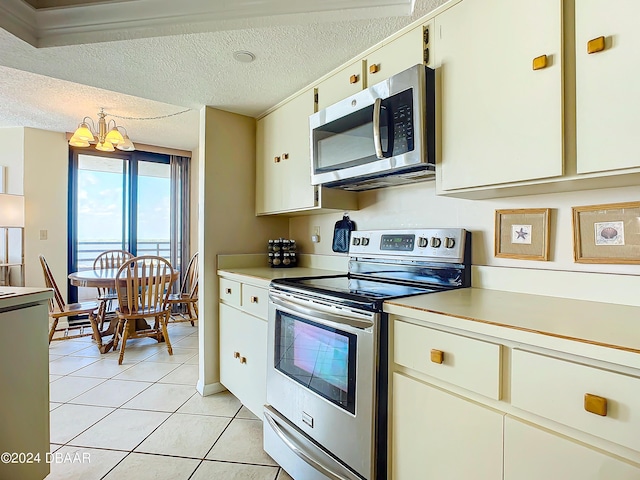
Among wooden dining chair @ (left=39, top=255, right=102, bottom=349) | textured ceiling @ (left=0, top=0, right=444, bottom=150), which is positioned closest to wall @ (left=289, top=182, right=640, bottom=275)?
textured ceiling @ (left=0, top=0, right=444, bottom=150)

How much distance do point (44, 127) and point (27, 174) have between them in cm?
57

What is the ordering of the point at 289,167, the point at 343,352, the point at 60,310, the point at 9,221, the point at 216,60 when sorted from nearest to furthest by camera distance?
the point at 343,352 → the point at 216,60 → the point at 289,167 → the point at 60,310 → the point at 9,221

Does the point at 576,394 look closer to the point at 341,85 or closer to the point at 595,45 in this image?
the point at 595,45

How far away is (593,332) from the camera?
83 centimetres

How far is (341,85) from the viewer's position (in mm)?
1916

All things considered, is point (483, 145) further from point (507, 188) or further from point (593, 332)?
point (593, 332)

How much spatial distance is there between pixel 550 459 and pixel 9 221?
190 inches

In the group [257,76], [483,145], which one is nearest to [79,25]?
[257,76]

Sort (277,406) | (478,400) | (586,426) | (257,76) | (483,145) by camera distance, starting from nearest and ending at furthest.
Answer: (586,426)
(478,400)
(483,145)
(277,406)
(257,76)

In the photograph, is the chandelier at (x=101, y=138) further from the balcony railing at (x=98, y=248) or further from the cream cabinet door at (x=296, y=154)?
the cream cabinet door at (x=296, y=154)

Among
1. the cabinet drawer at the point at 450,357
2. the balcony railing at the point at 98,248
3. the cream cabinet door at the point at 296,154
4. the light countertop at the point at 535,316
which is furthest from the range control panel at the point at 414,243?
the balcony railing at the point at 98,248

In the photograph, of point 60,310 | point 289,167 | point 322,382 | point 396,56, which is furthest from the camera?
point 60,310

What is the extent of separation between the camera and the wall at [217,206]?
251 centimetres

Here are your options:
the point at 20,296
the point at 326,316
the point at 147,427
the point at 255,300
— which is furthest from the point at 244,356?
the point at 20,296
